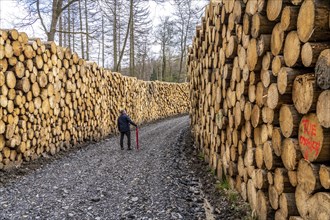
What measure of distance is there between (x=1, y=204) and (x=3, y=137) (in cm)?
199

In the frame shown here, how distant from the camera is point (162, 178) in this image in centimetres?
641

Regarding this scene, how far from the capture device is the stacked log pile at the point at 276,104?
254 cm

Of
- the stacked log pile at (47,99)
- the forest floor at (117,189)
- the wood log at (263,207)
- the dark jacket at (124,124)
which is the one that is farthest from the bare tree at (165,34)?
the wood log at (263,207)

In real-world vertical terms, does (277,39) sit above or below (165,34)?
below

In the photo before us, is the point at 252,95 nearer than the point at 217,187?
Yes

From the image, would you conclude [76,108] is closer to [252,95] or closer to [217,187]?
[217,187]

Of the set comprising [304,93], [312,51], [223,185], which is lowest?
[223,185]

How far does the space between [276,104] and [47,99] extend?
21.4 ft

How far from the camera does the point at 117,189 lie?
5703 mm

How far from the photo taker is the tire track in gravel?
4648 mm

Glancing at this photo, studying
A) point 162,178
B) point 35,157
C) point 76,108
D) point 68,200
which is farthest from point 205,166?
point 76,108

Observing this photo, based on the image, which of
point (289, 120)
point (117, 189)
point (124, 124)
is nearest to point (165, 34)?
point (124, 124)

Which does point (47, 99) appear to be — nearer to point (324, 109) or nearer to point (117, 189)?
point (117, 189)

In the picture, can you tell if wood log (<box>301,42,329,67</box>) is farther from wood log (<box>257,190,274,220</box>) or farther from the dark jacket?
the dark jacket
